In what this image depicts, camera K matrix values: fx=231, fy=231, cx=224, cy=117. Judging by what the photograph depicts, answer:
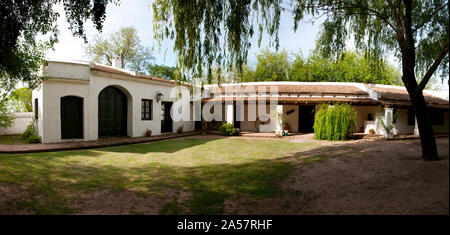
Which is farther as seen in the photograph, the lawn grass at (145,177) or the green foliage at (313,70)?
the green foliage at (313,70)

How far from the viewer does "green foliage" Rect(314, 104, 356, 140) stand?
1260 centimetres

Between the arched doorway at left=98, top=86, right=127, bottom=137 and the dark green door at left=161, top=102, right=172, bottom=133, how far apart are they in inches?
101

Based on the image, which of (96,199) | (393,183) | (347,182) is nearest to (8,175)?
(96,199)

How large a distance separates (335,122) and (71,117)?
44.1 ft

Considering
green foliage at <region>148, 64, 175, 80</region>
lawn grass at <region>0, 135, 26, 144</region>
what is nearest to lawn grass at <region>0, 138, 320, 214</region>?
lawn grass at <region>0, 135, 26, 144</region>

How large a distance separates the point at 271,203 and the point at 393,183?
7.67 ft

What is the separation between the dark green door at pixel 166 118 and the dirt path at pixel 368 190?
11215mm

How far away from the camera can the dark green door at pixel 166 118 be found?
15406 mm

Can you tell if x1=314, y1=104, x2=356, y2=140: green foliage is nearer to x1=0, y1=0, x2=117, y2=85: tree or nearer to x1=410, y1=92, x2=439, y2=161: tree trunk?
x1=410, y1=92, x2=439, y2=161: tree trunk

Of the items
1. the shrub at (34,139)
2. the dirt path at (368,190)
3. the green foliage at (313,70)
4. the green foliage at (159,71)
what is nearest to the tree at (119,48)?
the green foliage at (159,71)

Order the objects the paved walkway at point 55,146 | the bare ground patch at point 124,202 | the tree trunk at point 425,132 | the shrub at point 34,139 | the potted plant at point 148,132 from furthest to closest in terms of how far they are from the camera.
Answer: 1. the potted plant at point 148,132
2. the shrub at point 34,139
3. the paved walkway at point 55,146
4. the tree trunk at point 425,132
5. the bare ground patch at point 124,202

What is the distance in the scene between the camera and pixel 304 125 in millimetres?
17844

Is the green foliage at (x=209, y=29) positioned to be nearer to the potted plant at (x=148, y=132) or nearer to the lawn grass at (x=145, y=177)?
the lawn grass at (x=145, y=177)
